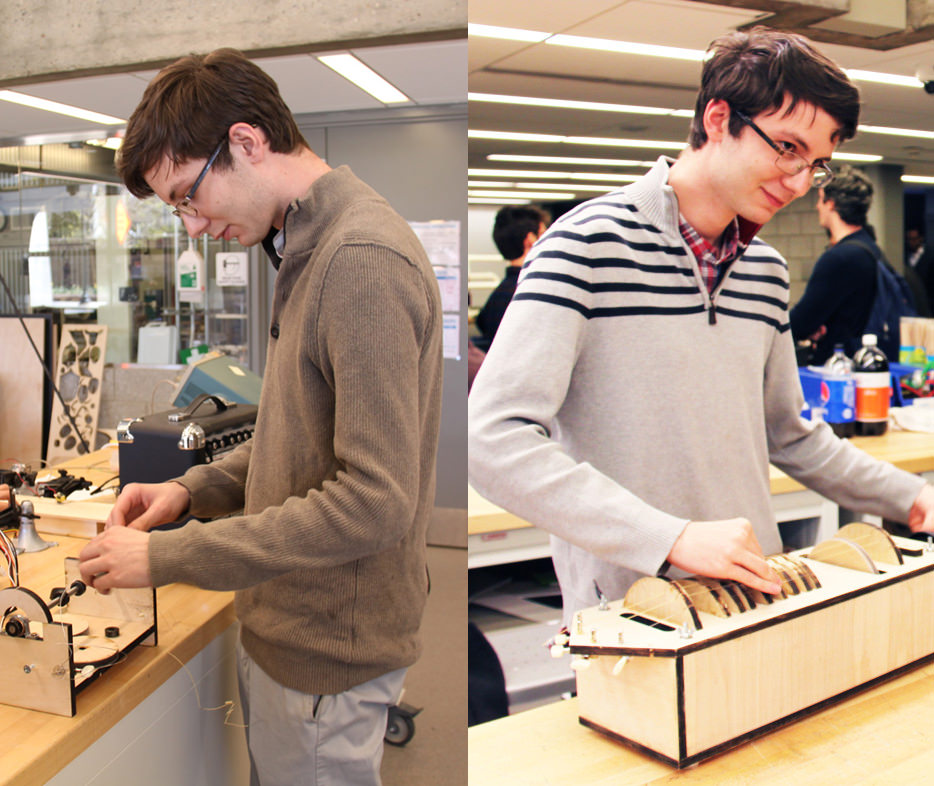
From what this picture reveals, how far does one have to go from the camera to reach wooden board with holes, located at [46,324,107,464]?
434 centimetres

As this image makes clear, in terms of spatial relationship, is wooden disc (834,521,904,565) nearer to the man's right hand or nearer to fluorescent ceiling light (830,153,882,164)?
fluorescent ceiling light (830,153,882,164)

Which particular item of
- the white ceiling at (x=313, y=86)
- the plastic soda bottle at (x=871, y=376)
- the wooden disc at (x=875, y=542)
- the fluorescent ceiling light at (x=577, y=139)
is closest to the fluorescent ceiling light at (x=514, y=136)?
the fluorescent ceiling light at (x=577, y=139)

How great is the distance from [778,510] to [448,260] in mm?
3312

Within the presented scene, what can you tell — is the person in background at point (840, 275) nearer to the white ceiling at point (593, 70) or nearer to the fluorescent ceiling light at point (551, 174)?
the white ceiling at point (593, 70)

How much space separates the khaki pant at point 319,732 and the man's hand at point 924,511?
0.64m

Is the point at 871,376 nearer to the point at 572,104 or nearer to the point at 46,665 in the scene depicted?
the point at 572,104

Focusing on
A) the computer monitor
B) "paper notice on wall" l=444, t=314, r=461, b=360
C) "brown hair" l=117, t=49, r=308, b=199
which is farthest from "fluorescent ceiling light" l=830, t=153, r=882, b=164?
"paper notice on wall" l=444, t=314, r=461, b=360

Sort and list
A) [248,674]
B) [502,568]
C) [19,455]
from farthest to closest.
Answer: [19,455] < [248,674] < [502,568]

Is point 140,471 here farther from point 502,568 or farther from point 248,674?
point 502,568

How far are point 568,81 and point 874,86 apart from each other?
0.94 feet

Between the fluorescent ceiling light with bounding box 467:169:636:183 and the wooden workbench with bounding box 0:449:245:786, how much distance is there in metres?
0.76

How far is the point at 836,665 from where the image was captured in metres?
0.71

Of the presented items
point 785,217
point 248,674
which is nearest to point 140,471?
point 248,674

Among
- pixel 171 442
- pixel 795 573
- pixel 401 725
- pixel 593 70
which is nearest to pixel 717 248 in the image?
pixel 593 70
